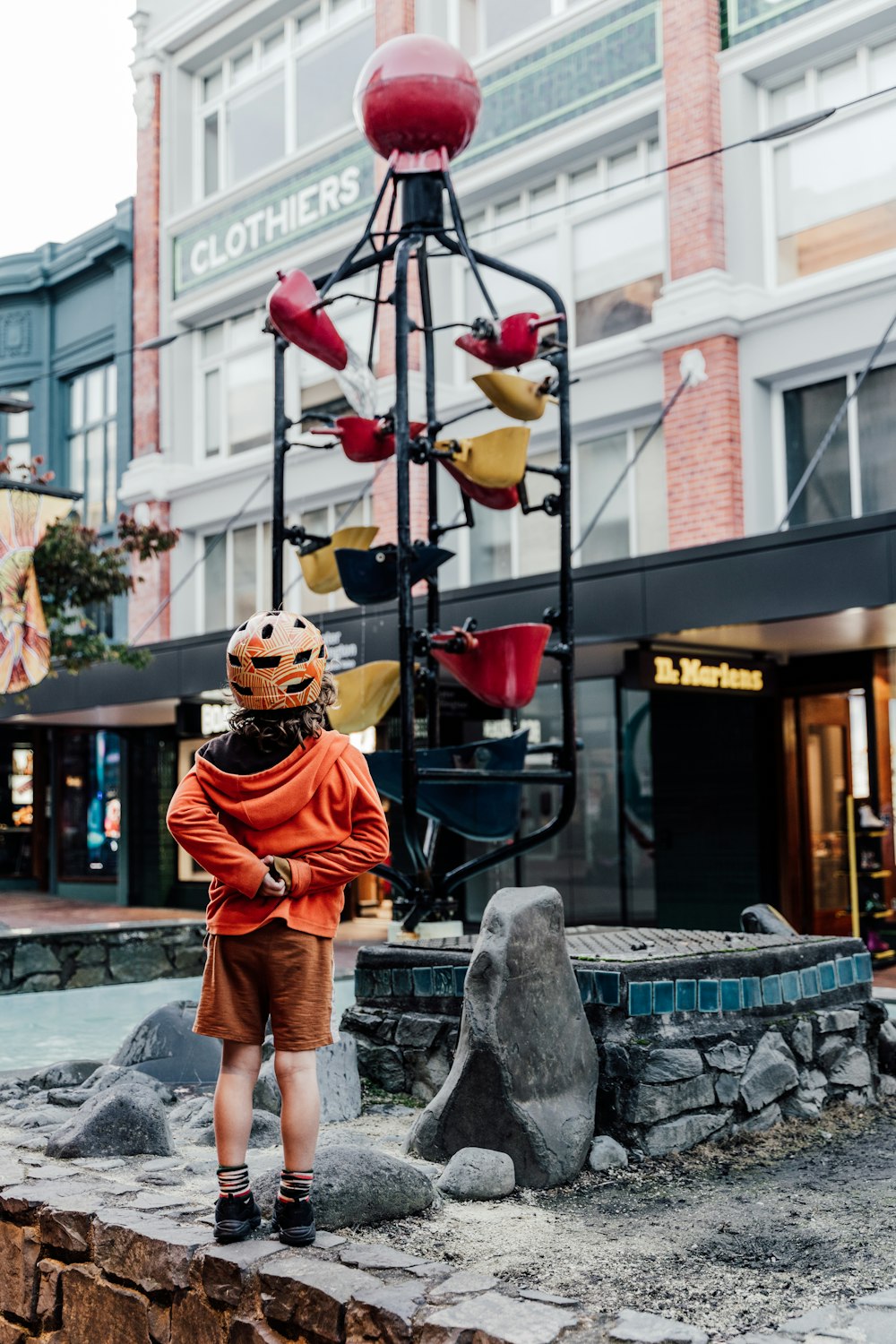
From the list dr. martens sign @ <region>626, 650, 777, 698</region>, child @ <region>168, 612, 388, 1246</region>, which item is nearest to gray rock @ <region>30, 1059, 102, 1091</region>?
child @ <region>168, 612, 388, 1246</region>

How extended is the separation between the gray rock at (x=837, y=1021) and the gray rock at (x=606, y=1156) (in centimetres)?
133

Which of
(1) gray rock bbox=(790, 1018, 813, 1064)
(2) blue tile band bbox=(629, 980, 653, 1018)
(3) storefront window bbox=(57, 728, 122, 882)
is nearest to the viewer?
(2) blue tile band bbox=(629, 980, 653, 1018)

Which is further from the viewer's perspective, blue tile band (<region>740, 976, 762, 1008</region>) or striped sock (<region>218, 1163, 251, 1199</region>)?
blue tile band (<region>740, 976, 762, 1008</region>)

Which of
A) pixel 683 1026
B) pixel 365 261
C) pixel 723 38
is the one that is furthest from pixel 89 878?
pixel 683 1026

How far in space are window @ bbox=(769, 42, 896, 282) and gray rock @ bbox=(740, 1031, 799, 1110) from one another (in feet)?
32.7

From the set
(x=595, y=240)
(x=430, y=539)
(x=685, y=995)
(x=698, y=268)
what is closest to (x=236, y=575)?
(x=595, y=240)

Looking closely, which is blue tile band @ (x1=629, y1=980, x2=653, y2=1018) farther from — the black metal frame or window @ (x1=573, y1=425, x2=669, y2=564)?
window @ (x1=573, y1=425, x2=669, y2=564)

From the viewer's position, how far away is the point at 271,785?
3.98m

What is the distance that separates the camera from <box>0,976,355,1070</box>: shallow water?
8117 millimetres

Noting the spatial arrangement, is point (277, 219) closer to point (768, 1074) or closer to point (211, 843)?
point (768, 1074)

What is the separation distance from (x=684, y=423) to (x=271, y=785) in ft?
37.4

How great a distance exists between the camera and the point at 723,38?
1484 cm

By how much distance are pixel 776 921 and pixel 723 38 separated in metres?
10.8

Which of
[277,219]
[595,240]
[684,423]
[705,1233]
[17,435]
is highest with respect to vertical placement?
[277,219]
